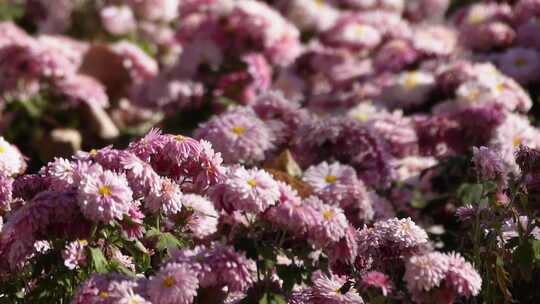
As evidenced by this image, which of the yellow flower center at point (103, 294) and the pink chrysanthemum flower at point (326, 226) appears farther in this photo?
the pink chrysanthemum flower at point (326, 226)

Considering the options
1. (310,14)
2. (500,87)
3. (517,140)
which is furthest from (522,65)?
(310,14)

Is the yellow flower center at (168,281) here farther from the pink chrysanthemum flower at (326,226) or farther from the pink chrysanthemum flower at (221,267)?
the pink chrysanthemum flower at (326,226)

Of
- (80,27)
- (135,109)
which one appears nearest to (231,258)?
(135,109)

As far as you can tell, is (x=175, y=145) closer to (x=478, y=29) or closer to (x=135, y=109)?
(x=478, y=29)

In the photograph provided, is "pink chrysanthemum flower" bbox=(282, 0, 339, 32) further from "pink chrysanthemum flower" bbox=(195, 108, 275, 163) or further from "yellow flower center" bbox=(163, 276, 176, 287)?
"yellow flower center" bbox=(163, 276, 176, 287)

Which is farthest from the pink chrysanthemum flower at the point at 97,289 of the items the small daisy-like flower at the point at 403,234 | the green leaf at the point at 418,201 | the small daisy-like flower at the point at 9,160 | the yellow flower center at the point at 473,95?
the yellow flower center at the point at 473,95

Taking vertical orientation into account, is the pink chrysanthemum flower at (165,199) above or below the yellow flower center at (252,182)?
below
